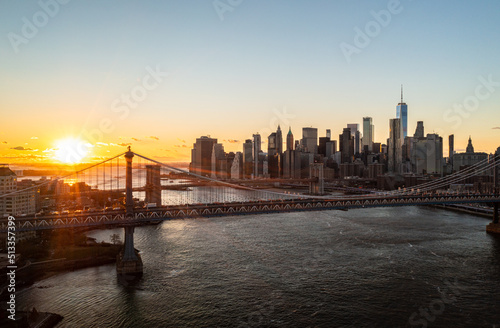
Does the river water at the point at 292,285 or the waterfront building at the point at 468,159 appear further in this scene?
the waterfront building at the point at 468,159

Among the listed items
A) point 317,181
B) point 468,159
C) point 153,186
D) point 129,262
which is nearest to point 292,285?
point 129,262

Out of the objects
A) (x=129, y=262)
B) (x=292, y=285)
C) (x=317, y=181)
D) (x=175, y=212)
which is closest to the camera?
(x=292, y=285)

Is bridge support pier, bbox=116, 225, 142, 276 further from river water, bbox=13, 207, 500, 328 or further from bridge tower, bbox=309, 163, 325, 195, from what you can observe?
bridge tower, bbox=309, 163, 325, 195

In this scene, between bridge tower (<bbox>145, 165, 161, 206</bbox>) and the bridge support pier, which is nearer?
the bridge support pier

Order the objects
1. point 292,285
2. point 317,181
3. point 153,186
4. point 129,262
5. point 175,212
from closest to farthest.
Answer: point 292,285 → point 129,262 → point 175,212 → point 153,186 → point 317,181

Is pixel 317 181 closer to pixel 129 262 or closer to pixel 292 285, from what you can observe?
pixel 292 285

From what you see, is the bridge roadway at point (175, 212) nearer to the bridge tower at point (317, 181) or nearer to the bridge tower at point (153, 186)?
the bridge tower at point (153, 186)

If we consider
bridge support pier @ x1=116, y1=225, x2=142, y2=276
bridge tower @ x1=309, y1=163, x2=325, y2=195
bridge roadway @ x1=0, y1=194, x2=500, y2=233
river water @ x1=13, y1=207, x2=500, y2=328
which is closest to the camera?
river water @ x1=13, y1=207, x2=500, y2=328

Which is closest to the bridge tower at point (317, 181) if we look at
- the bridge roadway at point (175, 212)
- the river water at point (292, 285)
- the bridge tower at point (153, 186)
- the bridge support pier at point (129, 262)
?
the bridge tower at point (153, 186)

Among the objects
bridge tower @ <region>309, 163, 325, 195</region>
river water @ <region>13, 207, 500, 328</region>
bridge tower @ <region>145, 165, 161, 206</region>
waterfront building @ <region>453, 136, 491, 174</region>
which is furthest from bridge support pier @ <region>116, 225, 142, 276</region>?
waterfront building @ <region>453, 136, 491, 174</region>

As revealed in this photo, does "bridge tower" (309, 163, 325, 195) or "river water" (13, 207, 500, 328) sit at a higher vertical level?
"bridge tower" (309, 163, 325, 195)
